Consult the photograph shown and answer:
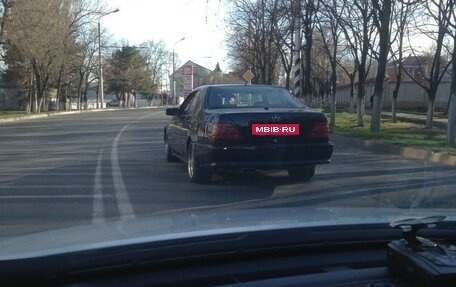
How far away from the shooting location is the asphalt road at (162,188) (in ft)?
25.9

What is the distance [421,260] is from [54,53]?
52775mm

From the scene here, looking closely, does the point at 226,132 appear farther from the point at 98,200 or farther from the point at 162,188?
the point at 98,200

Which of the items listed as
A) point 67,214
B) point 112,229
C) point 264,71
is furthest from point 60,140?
point 264,71

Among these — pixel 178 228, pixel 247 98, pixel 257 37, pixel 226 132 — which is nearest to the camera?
pixel 178 228

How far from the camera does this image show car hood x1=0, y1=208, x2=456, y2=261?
2395mm

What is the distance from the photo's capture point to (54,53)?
5219 cm

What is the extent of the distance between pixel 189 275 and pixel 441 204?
6.99 m

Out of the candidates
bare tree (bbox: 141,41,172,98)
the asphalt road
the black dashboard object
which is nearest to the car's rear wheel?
the asphalt road

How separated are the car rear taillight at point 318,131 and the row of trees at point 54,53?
33835 mm

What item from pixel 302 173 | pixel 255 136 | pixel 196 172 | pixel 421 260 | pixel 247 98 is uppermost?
pixel 247 98

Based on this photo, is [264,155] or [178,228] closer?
[178,228]

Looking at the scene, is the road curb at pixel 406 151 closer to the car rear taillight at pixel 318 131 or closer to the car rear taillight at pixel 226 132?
the car rear taillight at pixel 318 131

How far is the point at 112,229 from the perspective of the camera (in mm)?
2953

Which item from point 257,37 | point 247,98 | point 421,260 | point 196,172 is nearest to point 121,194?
point 196,172
